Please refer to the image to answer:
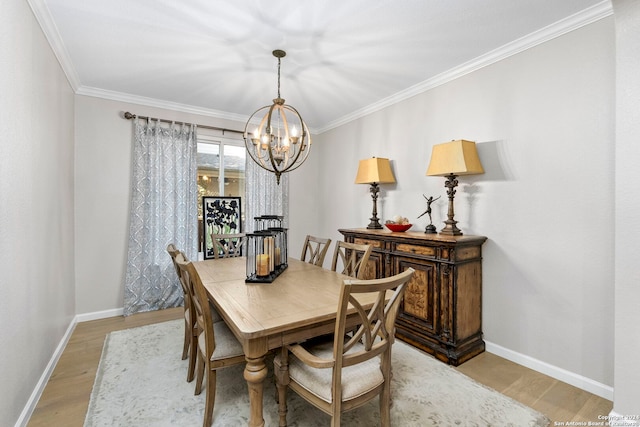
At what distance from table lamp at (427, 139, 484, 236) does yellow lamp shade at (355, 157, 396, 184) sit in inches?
31.2

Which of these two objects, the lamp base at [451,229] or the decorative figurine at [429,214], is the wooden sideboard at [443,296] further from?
the decorative figurine at [429,214]

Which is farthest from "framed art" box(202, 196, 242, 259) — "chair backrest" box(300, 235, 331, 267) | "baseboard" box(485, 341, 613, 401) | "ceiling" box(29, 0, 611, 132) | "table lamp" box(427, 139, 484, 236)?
"baseboard" box(485, 341, 613, 401)

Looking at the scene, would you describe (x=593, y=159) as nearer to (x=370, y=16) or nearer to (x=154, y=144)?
(x=370, y=16)

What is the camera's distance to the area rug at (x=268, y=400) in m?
1.78

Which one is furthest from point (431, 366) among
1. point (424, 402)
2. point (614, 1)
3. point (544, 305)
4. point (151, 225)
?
point (151, 225)

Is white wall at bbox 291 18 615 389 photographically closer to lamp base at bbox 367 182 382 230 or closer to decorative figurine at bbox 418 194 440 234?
decorative figurine at bbox 418 194 440 234

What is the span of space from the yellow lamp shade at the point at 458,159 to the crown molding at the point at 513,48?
0.77 meters

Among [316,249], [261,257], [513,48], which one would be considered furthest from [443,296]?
[513,48]

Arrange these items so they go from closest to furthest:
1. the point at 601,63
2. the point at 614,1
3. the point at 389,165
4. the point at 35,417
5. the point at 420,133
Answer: the point at 614,1, the point at 35,417, the point at 601,63, the point at 420,133, the point at 389,165

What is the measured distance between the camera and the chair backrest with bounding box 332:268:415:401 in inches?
48.9

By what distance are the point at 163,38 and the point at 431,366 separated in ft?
11.5

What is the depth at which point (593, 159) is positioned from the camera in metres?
2.09

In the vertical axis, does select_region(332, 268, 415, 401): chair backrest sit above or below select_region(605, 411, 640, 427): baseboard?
above

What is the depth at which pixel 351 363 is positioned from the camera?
1346 millimetres
